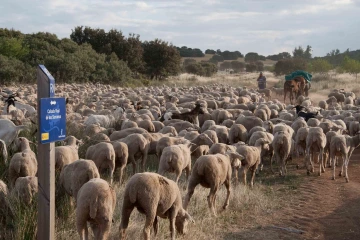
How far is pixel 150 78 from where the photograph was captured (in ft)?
184

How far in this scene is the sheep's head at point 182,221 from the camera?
7754 mm

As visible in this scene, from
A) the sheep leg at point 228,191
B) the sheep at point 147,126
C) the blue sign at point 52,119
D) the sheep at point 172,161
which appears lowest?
the sheep leg at point 228,191

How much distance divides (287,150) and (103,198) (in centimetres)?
826

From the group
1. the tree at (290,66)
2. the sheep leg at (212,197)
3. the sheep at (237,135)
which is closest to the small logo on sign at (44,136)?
the sheep leg at (212,197)

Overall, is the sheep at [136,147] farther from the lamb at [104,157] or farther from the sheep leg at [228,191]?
the sheep leg at [228,191]

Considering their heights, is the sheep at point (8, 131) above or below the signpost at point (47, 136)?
below

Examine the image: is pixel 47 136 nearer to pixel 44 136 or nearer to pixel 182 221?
pixel 44 136

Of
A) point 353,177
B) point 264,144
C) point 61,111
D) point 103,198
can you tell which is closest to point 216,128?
point 264,144

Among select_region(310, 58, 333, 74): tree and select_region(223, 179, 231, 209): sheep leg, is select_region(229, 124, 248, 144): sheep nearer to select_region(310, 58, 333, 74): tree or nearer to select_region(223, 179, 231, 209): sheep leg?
select_region(223, 179, 231, 209): sheep leg

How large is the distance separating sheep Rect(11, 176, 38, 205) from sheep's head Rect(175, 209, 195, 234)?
2.18 metres

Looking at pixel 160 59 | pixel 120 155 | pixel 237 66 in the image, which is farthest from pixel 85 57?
pixel 237 66

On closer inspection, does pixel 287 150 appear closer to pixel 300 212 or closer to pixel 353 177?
pixel 353 177

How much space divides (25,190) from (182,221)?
2413mm

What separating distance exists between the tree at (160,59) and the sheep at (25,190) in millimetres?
48021
